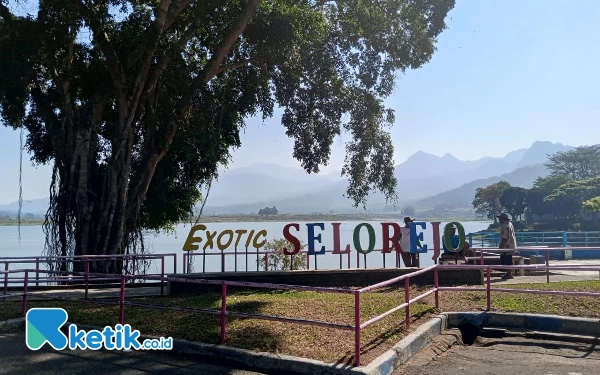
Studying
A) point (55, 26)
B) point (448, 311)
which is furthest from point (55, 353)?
point (55, 26)

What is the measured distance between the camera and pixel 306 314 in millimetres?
9656

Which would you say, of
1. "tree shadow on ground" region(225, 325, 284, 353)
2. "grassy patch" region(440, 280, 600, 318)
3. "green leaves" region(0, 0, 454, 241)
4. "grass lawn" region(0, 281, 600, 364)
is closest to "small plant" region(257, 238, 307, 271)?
"green leaves" region(0, 0, 454, 241)

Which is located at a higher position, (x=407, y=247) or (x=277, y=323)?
(x=407, y=247)

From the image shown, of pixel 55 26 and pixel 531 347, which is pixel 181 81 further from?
pixel 531 347

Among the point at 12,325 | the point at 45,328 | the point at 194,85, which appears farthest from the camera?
the point at 194,85

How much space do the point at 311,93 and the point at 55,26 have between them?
836 centimetres

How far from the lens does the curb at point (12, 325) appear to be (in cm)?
938

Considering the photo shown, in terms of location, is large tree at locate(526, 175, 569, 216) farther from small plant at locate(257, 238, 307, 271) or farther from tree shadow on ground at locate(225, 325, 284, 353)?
tree shadow on ground at locate(225, 325, 284, 353)

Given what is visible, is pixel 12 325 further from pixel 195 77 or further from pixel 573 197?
pixel 573 197

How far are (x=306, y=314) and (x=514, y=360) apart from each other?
3.52 metres

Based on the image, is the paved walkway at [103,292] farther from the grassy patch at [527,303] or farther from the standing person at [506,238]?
the standing person at [506,238]

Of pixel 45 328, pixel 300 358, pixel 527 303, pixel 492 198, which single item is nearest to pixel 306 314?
pixel 300 358

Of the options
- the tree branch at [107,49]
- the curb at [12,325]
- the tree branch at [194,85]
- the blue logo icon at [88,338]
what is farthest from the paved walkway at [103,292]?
the tree branch at [107,49]

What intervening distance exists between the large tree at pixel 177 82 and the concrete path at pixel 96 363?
31.1 ft
